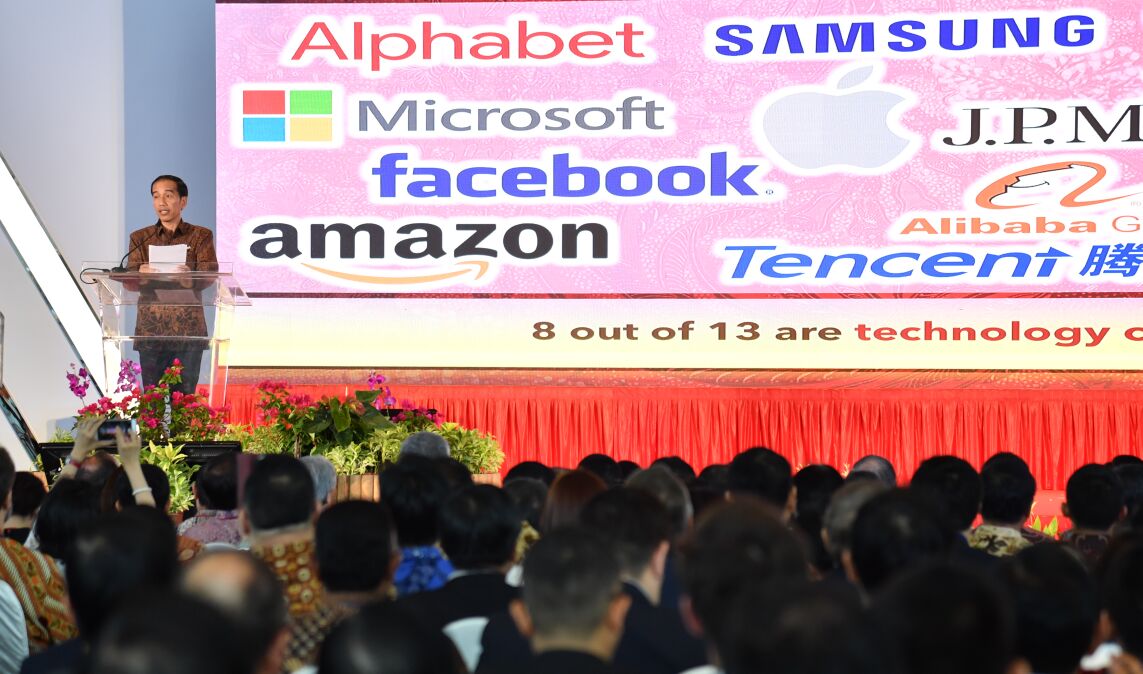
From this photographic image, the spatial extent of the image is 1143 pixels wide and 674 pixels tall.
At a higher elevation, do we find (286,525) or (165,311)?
(165,311)

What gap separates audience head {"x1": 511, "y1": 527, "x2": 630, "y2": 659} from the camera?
6.44 ft

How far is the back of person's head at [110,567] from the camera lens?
6.75 feet

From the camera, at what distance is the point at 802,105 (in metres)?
7.58

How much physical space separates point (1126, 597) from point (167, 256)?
175 inches

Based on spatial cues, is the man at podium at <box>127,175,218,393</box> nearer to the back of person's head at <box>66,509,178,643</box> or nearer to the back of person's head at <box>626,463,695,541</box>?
the back of person's head at <box>626,463,695,541</box>

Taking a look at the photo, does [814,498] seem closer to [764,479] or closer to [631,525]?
[764,479]

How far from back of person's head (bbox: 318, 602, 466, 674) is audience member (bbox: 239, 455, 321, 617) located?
4.22 ft

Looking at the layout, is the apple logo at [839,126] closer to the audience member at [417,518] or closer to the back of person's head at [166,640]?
the audience member at [417,518]

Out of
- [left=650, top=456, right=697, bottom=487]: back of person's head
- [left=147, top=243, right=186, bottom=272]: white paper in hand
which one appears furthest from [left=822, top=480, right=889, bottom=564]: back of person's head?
[left=147, top=243, right=186, bottom=272]: white paper in hand

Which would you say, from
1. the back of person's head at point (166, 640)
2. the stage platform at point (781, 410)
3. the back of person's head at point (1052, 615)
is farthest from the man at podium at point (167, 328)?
the back of person's head at point (166, 640)

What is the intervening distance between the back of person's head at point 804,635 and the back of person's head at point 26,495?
9.72 ft

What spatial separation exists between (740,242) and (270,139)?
2.57 metres

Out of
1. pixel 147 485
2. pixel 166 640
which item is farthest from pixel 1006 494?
pixel 166 640

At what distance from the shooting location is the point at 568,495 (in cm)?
307
